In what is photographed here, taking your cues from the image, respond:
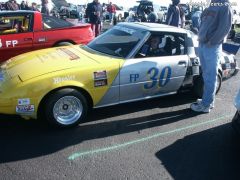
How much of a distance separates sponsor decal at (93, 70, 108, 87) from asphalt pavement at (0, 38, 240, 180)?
597 millimetres

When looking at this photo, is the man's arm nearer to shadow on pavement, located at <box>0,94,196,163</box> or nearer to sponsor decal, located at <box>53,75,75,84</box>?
shadow on pavement, located at <box>0,94,196,163</box>

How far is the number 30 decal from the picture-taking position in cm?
452

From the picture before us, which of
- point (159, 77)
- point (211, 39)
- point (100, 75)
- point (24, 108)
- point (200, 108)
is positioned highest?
point (211, 39)

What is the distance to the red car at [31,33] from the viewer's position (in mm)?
6551

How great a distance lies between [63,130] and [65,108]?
0.30 meters

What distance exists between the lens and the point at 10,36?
21.5 ft

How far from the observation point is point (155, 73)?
179 inches

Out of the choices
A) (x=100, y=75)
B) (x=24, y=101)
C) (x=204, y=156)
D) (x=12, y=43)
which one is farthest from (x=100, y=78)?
(x=12, y=43)

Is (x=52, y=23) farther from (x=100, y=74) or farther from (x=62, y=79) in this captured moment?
(x=62, y=79)

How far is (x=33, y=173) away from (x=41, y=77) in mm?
1226

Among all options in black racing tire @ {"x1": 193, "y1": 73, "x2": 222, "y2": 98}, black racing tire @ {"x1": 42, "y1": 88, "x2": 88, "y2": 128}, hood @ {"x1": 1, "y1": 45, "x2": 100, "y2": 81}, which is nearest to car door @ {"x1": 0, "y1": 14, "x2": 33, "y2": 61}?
hood @ {"x1": 1, "y1": 45, "x2": 100, "y2": 81}

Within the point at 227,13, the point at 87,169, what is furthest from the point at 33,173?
the point at 227,13

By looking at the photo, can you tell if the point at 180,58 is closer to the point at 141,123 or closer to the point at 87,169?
the point at 141,123

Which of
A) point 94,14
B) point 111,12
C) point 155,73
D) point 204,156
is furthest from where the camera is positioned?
point 111,12
